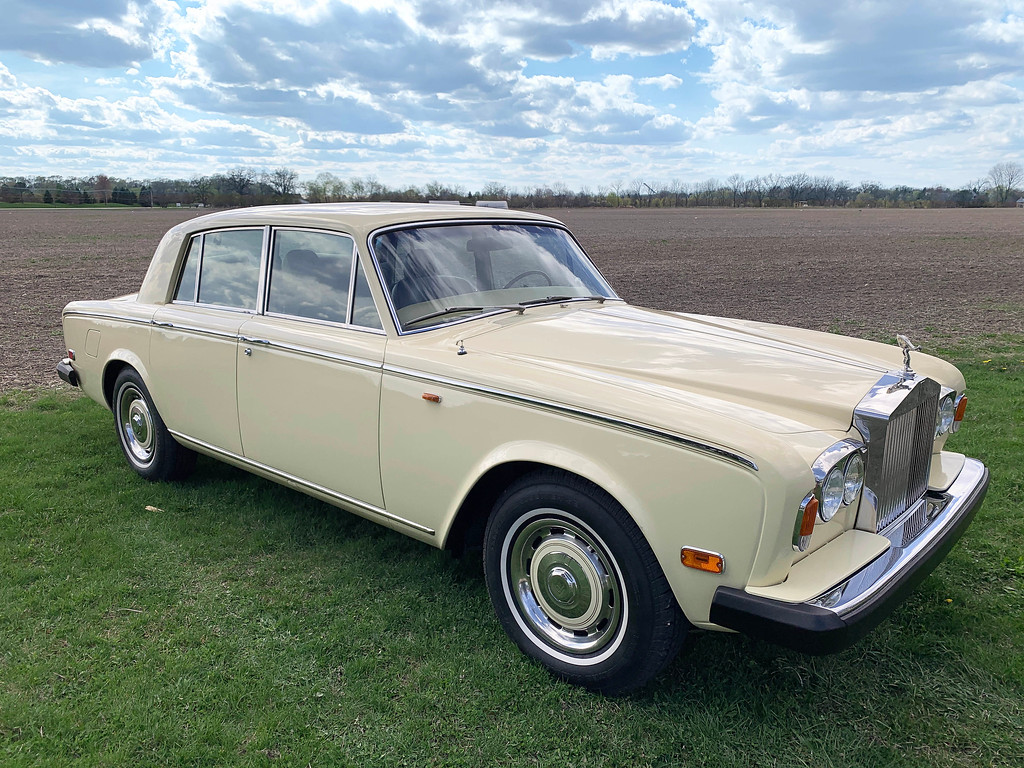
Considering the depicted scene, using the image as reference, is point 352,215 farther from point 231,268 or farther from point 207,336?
point 207,336

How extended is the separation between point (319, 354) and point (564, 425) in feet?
4.53

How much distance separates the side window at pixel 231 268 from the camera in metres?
4.06

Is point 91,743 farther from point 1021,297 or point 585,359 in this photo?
point 1021,297

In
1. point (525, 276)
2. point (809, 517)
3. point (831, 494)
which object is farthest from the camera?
point (525, 276)

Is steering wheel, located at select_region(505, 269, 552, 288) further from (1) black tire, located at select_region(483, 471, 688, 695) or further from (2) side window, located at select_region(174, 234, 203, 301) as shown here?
(2) side window, located at select_region(174, 234, 203, 301)

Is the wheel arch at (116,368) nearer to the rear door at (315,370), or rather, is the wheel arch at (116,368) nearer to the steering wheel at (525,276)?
the rear door at (315,370)

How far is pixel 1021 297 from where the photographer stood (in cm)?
1353

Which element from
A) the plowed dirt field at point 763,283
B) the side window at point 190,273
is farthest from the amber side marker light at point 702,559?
the plowed dirt field at point 763,283

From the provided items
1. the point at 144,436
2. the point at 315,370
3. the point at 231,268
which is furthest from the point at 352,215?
the point at 144,436

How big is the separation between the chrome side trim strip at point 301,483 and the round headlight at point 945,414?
88.5 inches

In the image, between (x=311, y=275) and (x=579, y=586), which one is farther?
(x=311, y=275)

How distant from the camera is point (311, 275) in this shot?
12.3 ft

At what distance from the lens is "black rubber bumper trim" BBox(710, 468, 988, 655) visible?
2203mm

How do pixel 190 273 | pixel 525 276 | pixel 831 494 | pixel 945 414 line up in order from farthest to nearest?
pixel 190 273 < pixel 525 276 < pixel 945 414 < pixel 831 494
